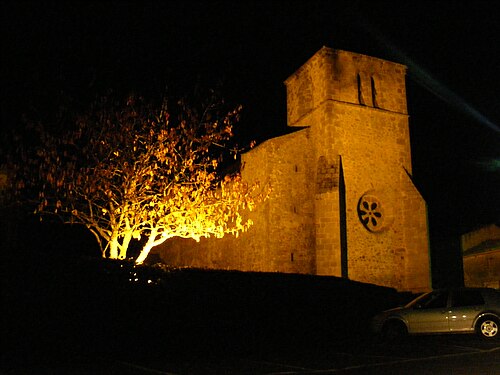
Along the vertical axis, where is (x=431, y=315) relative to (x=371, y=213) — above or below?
below

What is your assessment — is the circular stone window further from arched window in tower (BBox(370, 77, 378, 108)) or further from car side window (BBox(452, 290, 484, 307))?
car side window (BBox(452, 290, 484, 307))

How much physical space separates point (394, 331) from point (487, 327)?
2019 mm

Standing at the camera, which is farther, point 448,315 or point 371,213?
point 371,213

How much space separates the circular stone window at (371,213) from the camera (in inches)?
773

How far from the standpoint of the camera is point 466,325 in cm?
1128

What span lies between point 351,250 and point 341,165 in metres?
3.27

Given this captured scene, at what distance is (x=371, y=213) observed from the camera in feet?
65.1

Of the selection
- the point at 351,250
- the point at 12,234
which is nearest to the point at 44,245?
the point at 12,234

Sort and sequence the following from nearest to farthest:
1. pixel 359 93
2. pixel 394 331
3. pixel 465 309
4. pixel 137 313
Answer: pixel 137 313, pixel 465 309, pixel 394 331, pixel 359 93

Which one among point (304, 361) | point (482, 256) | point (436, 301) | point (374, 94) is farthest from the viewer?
point (482, 256)

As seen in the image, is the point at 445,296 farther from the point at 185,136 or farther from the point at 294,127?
the point at 294,127

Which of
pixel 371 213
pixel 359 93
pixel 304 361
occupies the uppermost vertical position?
pixel 359 93

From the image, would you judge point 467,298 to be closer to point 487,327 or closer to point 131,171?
point 487,327

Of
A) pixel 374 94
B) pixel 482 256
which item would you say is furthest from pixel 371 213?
pixel 482 256
